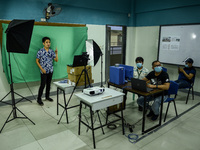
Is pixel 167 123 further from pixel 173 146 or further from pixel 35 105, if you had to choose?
pixel 35 105

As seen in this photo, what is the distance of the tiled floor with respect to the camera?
253cm

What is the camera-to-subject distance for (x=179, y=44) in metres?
4.78

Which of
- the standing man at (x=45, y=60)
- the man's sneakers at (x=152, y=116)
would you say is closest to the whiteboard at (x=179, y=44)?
the man's sneakers at (x=152, y=116)

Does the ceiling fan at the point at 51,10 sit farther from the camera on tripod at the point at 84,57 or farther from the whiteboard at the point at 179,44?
the whiteboard at the point at 179,44

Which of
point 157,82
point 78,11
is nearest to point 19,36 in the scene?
point 78,11

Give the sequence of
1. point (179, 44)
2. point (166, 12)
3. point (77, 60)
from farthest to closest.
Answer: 1. point (166, 12)
2. point (179, 44)
3. point (77, 60)

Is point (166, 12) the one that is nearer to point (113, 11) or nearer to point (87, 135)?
point (113, 11)

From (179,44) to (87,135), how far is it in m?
3.72

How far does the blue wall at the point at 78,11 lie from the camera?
378cm

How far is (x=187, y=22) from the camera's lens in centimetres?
473

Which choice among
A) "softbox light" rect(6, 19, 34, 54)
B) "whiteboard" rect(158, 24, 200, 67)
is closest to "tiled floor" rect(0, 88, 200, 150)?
"softbox light" rect(6, 19, 34, 54)

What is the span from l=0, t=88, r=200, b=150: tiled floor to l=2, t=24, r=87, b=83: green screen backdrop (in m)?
0.98

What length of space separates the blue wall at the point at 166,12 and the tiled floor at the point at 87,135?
9.00 feet

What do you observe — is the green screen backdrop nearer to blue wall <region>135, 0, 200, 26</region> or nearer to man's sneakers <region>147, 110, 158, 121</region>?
blue wall <region>135, 0, 200, 26</region>
